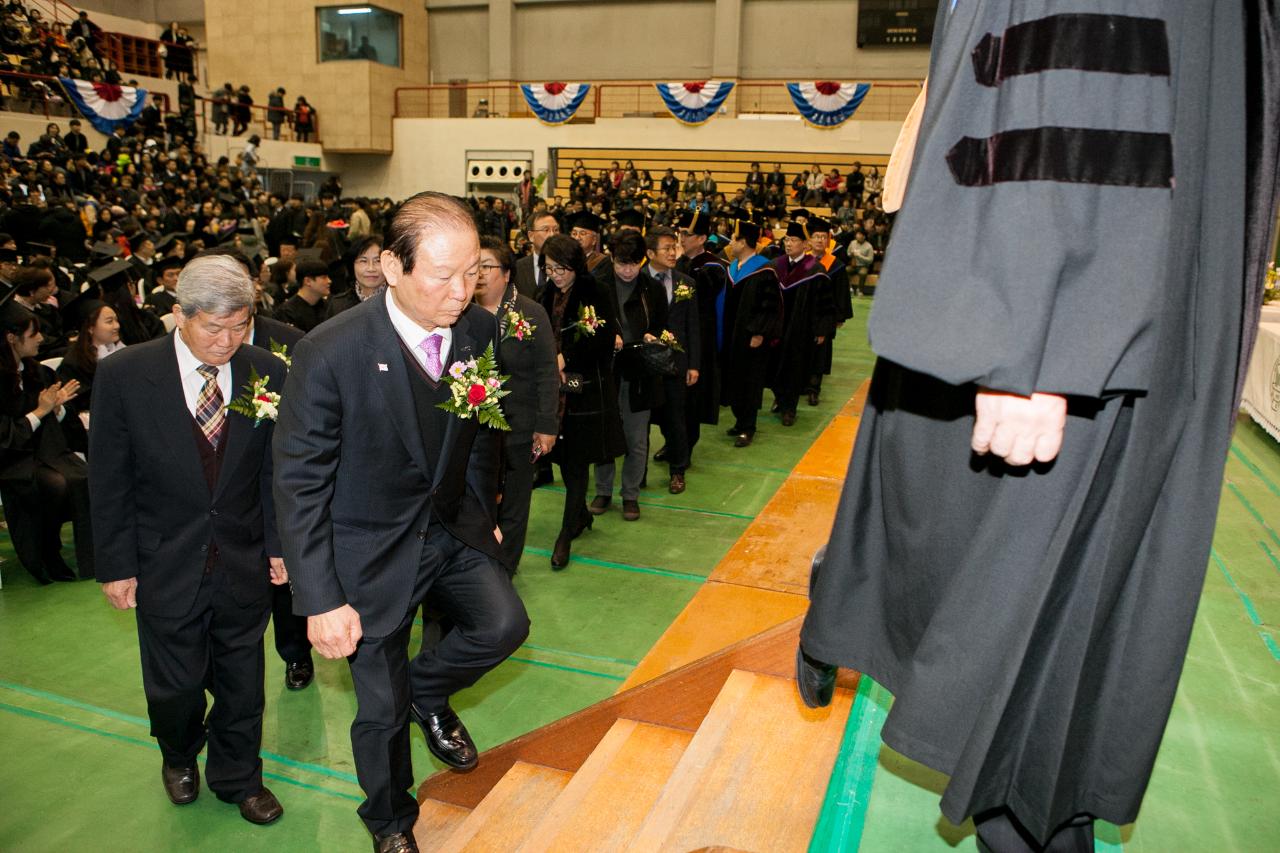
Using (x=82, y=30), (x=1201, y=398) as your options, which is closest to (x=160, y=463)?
(x=1201, y=398)

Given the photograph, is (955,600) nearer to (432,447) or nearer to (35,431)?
(432,447)

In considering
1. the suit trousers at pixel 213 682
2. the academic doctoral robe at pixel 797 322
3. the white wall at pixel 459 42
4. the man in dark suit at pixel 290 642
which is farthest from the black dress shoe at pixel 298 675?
the white wall at pixel 459 42

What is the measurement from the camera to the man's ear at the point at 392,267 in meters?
2.39

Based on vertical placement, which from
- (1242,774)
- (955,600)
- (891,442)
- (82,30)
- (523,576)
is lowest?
(523,576)

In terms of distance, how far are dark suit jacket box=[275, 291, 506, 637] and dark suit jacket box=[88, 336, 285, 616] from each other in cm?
66

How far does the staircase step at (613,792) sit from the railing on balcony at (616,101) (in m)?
23.3

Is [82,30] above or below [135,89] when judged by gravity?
above

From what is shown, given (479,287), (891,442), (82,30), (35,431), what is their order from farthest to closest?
(82,30) < (35,431) < (479,287) < (891,442)

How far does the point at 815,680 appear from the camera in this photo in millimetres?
1647

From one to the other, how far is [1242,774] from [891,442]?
1.47 metres

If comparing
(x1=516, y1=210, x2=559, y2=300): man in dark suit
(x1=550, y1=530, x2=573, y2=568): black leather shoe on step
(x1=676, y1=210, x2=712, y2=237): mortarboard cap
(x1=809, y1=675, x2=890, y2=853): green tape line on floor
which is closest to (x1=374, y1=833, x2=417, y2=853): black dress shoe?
(x1=809, y1=675, x2=890, y2=853): green tape line on floor

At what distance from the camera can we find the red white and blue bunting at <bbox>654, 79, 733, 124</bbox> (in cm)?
2156

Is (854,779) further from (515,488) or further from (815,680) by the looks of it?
(515,488)

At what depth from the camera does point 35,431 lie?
195 inches
